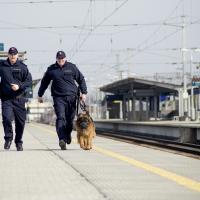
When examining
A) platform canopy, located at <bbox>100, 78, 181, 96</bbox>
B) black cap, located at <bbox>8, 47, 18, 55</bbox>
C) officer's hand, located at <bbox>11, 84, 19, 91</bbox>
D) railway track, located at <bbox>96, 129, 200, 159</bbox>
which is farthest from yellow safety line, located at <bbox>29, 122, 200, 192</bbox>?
platform canopy, located at <bbox>100, 78, 181, 96</bbox>

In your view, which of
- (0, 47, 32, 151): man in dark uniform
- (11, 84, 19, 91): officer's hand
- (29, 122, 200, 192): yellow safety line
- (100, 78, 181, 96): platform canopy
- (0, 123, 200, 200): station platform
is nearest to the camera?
(0, 123, 200, 200): station platform

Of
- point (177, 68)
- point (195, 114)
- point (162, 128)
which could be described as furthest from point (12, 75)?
point (177, 68)

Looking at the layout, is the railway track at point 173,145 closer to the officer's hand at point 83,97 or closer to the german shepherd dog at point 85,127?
the german shepherd dog at point 85,127

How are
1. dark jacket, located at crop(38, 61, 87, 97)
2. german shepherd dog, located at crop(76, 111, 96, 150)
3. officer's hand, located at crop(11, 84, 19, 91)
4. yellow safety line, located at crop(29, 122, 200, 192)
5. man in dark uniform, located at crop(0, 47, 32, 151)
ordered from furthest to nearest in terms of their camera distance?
dark jacket, located at crop(38, 61, 87, 97) → german shepherd dog, located at crop(76, 111, 96, 150) → man in dark uniform, located at crop(0, 47, 32, 151) → officer's hand, located at crop(11, 84, 19, 91) → yellow safety line, located at crop(29, 122, 200, 192)

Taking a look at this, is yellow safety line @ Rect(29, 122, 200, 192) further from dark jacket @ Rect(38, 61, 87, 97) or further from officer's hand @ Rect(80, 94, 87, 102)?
dark jacket @ Rect(38, 61, 87, 97)

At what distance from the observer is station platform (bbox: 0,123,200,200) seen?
22.3 feet

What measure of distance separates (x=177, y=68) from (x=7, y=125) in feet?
287

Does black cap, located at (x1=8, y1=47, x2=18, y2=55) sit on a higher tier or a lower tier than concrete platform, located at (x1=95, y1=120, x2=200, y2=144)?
higher

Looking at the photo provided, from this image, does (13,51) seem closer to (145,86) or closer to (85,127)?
(85,127)

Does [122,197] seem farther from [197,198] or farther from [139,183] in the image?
[139,183]

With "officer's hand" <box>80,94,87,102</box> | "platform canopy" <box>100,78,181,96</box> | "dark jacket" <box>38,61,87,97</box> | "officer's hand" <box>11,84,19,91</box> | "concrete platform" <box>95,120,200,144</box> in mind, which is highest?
"platform canopy" <box>100,78,181,96</box>

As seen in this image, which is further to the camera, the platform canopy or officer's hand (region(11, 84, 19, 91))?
the platform canopy

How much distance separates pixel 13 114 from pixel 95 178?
5.13 meters

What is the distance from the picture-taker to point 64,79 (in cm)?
1362
